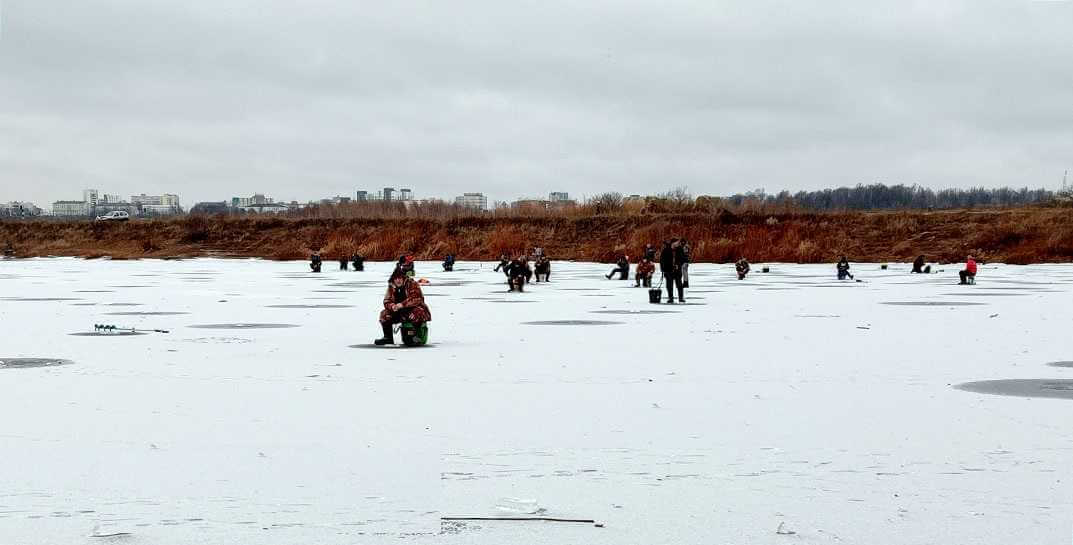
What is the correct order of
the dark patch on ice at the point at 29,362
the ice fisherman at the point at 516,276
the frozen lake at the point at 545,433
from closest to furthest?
the frozen lake at the point at 545,433 < the dark patch on ice at the point at 29,362 < the ice fisherman at the point at 516,276

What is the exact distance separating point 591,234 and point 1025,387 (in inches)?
2279

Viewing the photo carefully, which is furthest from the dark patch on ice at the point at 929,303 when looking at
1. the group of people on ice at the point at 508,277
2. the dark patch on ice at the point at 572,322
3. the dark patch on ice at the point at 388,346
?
the dark patch on ice at the point at 388,346

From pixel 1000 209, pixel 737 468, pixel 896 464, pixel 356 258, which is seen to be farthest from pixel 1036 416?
pixel 1000 209

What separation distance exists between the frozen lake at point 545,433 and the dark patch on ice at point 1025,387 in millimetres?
38

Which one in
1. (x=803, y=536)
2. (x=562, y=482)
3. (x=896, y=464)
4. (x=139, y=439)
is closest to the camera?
(x=803, y=536)

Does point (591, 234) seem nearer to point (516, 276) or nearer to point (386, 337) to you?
point (516, 276)

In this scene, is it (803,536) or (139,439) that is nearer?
(803,536)

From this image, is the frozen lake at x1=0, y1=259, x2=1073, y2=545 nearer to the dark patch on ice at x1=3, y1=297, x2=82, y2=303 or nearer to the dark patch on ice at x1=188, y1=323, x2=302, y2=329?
the dark patch on ice at x1=188, y1=323, x2=302, y2=329

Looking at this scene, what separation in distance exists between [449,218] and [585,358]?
60.1m

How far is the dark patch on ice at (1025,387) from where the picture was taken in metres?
11.2

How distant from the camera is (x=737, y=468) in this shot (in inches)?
310

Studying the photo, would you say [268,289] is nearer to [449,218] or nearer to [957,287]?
[957,287]

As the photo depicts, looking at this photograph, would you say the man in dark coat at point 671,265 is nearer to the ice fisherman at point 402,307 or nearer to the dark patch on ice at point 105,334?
the ice fisherman at point 402,307

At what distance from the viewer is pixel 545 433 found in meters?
9.23
